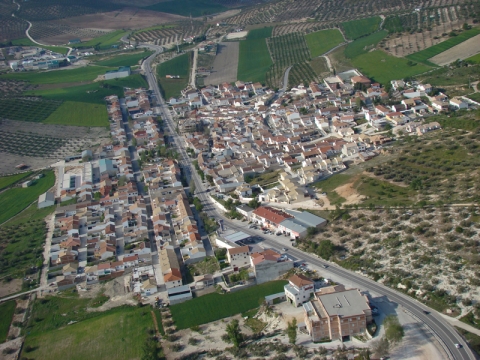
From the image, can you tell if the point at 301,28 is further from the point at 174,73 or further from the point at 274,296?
the point at 274,296

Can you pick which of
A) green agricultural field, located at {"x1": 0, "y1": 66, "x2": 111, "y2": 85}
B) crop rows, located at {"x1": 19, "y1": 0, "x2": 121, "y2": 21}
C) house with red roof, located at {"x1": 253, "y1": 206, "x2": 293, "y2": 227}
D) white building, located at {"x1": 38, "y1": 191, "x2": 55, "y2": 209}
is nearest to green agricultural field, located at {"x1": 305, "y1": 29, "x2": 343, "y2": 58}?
green agricultural field, located at {"x1": 0, "y1": 66, "x2": 111, "y2": 85}

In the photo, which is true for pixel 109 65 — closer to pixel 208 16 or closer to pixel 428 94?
pixel 208 16

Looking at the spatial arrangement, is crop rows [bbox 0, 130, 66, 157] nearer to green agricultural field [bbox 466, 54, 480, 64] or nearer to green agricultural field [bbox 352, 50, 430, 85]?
green agricultural field [bbox 352, 50, 430, 85]

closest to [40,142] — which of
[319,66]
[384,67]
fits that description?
[319,66]

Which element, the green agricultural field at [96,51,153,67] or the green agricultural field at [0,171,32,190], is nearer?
the green agricultural field at [0,171,32,190]

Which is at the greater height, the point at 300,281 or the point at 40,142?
the point at 40,142

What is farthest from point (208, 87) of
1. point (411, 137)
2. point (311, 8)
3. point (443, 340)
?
point (443, 340)
